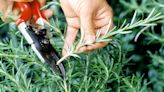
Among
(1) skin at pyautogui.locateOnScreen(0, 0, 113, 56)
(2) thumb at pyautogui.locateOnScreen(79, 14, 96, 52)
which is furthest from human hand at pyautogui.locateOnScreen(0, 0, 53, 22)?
(2) thumb at pyautogui.locateOnScreen(79, 14, 96, 52)

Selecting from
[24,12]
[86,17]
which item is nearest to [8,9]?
[24,12]

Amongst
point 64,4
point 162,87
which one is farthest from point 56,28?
point 162,87

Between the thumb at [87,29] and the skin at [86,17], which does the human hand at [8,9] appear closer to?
the skin at [86,17]

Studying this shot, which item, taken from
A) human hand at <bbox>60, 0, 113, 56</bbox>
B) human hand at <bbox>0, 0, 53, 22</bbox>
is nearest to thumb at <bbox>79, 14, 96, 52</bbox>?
human hand at <bbox>60, 0, 113, 56</bbox>

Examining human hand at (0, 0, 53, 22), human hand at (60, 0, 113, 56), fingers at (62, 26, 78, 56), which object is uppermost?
human hand at (0, 0, 53, 22)

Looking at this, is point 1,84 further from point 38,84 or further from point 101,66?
point 101,66

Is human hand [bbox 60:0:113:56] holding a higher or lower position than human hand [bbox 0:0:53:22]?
lower

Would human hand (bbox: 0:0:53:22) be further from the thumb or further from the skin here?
the thumb

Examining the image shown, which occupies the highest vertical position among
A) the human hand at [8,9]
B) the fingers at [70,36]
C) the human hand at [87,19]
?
the human hand at [8,9]

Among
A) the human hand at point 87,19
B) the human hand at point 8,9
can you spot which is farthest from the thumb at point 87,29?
the human hand at point 8,9
